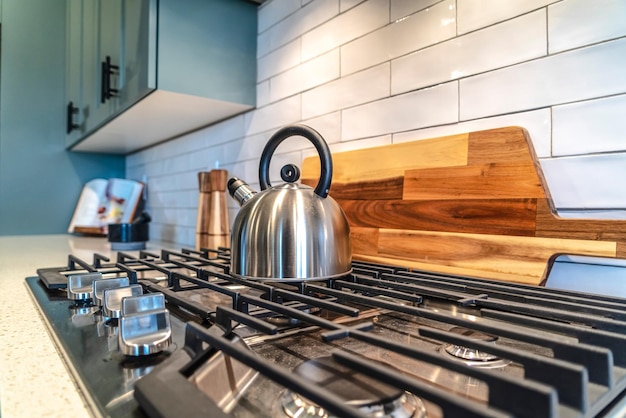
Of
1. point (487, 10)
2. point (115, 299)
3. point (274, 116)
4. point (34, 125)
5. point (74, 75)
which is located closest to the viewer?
point (115, 299)

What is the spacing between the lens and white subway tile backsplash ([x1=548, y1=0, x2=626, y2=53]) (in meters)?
0.57

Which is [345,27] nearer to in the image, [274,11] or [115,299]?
[274,11]

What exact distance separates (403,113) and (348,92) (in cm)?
18

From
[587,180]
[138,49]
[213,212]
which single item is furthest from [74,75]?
[587,180]

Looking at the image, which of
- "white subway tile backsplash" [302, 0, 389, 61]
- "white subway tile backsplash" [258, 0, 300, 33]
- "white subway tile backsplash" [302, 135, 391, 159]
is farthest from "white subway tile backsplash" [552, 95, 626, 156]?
"white subway tile backsplash" [258, 0, 300, 33]

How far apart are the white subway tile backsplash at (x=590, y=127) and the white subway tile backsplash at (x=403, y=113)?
18cm

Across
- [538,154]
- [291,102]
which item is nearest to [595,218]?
[538,154]

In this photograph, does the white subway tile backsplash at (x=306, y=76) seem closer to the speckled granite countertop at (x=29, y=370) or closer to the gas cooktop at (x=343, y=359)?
the gas cooktop at (x=343, y=359)

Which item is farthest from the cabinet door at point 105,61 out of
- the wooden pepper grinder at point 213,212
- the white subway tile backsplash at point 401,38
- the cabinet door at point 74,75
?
the white subway tile backsplash at point 401,38

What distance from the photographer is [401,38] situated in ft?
2.76

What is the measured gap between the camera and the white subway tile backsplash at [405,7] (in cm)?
80

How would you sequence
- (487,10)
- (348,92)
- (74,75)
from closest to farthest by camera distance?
(487,10) < (348,92) < (74,75)

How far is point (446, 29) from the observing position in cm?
76

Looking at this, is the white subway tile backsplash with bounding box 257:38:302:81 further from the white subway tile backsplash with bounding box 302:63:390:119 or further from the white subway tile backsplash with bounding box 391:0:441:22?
the white subway tile backsplash with bounding box 391:0:441:22
